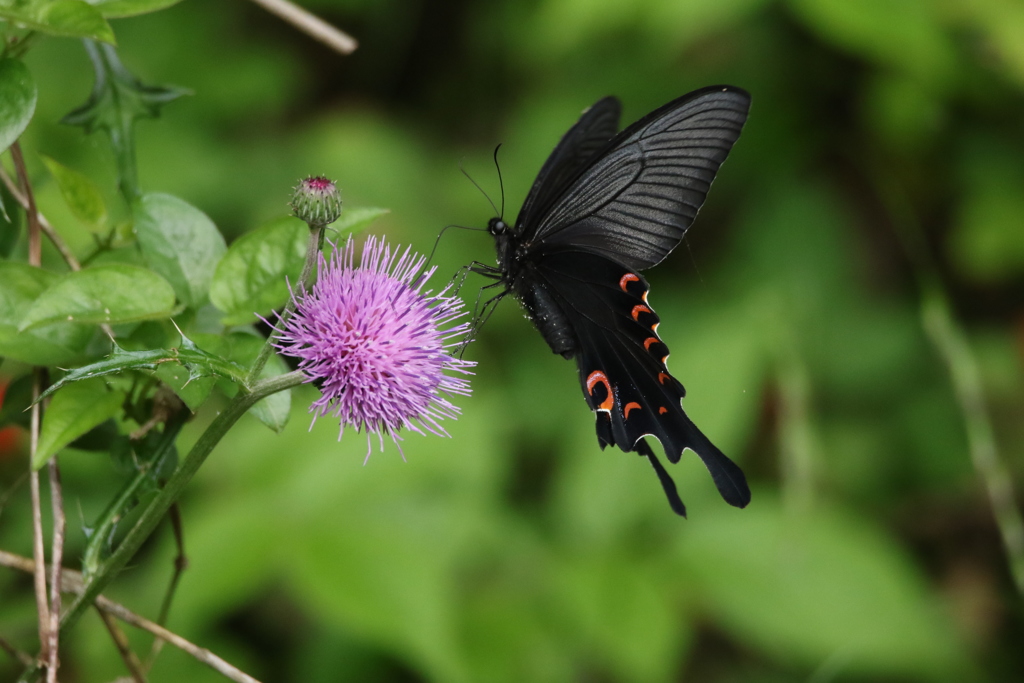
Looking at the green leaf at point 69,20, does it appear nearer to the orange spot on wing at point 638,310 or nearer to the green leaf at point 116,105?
the green leaf at point 116,105

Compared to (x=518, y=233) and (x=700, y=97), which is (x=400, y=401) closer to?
(x=518, y=233)

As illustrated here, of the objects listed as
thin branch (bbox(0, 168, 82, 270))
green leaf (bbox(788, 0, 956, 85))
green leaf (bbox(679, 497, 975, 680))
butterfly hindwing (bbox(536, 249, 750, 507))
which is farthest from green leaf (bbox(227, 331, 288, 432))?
green leaf (bbox(788, 0, 956, 85))

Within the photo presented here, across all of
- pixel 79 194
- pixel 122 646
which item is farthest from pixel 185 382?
pixel 122 646

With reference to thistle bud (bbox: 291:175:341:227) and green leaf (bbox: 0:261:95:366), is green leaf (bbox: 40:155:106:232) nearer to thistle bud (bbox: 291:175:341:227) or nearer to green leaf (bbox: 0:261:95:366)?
green leaf (bbox: 0:261:95:366)

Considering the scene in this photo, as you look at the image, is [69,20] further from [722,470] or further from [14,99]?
[722,470]

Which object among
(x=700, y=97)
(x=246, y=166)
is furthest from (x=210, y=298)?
(x=246, y=166)
